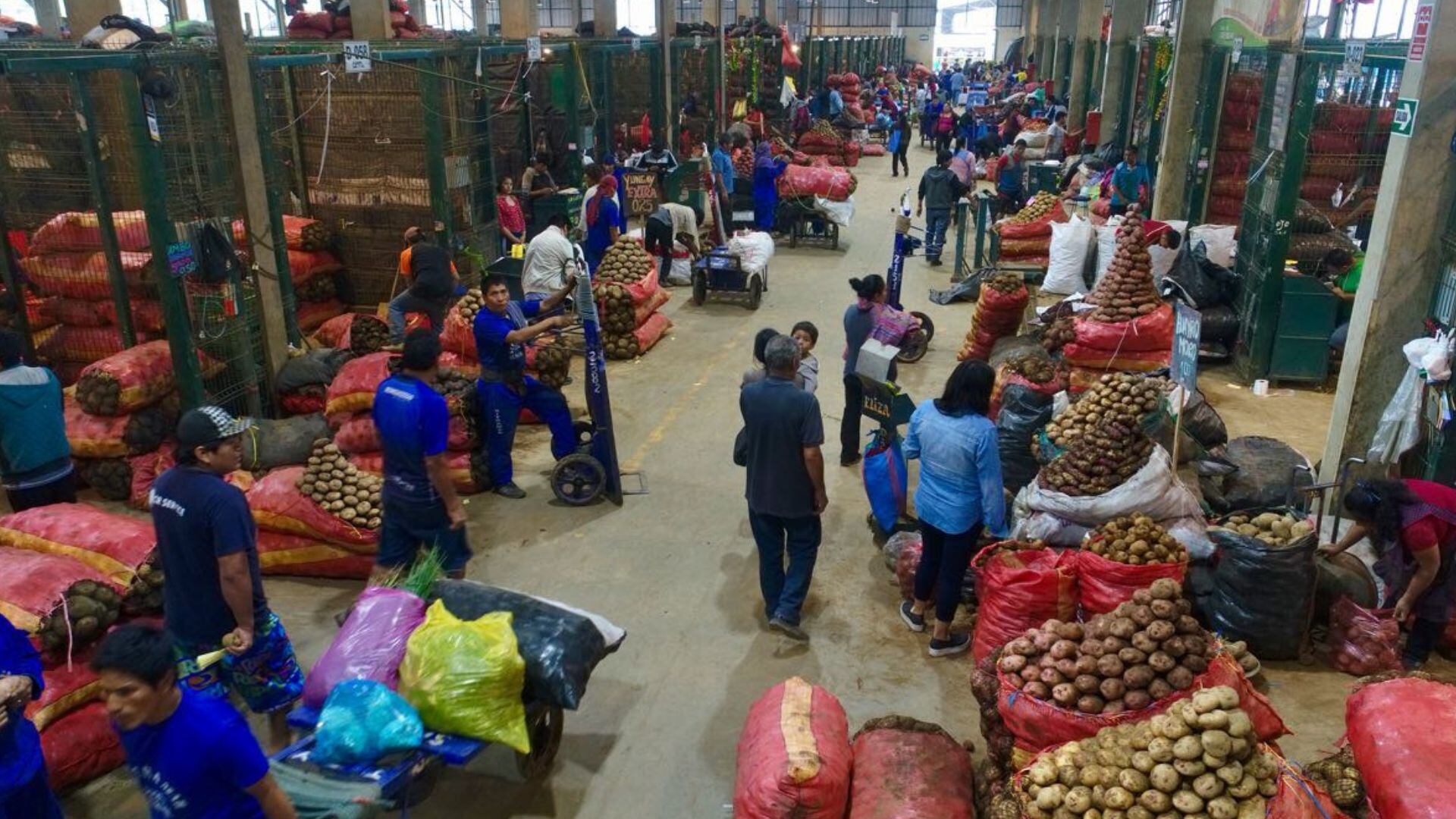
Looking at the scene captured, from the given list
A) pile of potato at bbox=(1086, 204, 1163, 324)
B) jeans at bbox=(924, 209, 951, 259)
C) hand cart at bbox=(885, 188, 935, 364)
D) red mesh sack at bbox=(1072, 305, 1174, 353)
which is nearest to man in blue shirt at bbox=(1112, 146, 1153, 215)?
jeans at bbox=(924, 209, 951, 259)

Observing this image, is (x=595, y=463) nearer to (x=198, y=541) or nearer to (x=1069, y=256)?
(x=198, y=541)

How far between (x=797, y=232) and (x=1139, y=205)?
4750 millimetres

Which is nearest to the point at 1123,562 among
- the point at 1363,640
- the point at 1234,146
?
the point at 1363,640

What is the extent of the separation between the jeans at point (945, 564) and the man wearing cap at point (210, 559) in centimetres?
310

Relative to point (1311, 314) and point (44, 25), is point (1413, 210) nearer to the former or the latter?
point (1311, 314)

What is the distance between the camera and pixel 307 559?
6.07 m

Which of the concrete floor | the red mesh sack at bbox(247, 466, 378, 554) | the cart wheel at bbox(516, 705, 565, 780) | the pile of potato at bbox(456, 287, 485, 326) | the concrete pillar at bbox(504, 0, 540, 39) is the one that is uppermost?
the concrete pillar at bbox(504, 0, 540, 39)

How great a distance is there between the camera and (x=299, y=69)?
10195 mm

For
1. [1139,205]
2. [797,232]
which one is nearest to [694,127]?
[797,232]

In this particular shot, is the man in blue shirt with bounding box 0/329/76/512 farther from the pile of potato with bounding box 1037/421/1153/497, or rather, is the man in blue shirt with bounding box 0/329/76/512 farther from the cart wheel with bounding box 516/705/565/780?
the pile of potato with bounding box 1037/421/1153/497

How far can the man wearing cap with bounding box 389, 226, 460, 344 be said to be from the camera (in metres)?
7.83

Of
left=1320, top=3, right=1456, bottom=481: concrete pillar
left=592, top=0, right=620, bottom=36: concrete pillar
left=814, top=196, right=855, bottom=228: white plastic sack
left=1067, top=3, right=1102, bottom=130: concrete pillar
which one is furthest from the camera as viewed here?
left=1067, top=3, right=1102, bottom=130: concrete pillar

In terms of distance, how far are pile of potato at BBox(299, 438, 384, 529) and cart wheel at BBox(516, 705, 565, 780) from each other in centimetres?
210

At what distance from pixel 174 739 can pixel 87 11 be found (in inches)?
384
